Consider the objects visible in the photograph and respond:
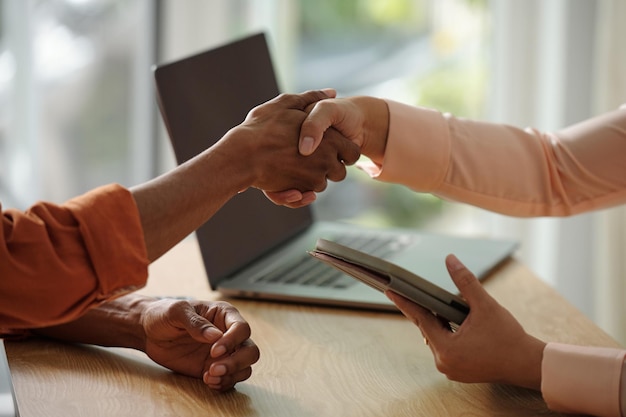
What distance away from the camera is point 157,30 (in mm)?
2545

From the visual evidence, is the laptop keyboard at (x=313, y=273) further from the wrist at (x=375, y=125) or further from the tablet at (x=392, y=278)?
the tablet at (x=392, y=278)

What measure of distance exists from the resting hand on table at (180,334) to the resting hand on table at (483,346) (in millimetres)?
179

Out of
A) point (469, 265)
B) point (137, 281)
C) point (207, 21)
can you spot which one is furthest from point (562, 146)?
point (207, 21)

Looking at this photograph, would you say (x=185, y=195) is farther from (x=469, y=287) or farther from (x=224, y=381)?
(x=469, y=287)

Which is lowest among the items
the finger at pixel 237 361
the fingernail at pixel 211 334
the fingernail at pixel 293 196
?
the finger at pixel 237 361

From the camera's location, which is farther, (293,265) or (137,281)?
(293,265)

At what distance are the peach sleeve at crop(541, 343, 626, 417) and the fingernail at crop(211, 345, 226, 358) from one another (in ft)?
1.07

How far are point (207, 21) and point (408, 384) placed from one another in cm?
173

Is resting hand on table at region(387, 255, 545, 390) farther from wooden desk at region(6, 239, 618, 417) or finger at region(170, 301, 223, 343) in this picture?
finger at region(170, 301, 223, 343)

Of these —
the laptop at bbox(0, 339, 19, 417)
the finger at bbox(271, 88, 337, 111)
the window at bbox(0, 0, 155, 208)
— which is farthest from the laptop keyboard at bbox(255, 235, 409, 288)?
the window at bbox(0, 0, 155, 208)

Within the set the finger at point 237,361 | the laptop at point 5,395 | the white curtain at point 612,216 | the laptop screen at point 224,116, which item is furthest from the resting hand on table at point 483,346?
the white curtain at point 612,216

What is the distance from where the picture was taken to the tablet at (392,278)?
93 cm

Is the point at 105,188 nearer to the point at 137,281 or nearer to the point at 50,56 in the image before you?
the point at 137,281

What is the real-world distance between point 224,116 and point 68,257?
56 centimetres
